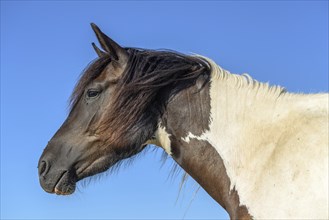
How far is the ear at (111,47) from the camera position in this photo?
20.5ft

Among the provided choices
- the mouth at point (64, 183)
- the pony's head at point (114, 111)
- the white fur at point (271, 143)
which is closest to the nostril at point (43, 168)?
the pony's head at point (114, 111)

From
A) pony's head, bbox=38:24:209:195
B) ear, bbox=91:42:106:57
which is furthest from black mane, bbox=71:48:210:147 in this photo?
ear, bbox=91:42:106:57

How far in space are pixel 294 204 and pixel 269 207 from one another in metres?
0.27

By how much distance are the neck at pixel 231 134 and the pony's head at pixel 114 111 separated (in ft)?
0.63

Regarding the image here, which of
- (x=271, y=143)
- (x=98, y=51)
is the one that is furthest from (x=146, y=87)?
(x=271, y=143)

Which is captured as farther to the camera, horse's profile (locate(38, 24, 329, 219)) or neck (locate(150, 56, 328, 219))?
neck (locate(150, 56, 328, 219))

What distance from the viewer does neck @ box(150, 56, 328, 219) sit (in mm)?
5297

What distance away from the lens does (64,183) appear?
631cm

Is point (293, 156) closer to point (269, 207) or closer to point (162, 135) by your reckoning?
point (269, 207)

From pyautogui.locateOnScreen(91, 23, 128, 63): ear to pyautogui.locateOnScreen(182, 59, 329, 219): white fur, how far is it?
3.39ft

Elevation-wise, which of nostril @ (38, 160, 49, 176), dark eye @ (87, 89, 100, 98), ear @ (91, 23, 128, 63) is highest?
ear @ (91, 23, 128, 63)

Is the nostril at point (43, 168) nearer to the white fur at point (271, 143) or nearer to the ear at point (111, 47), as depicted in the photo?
the ear at point (111, 47)

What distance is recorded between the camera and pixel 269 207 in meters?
4.97

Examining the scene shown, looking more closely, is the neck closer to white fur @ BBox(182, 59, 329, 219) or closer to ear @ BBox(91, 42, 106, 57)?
white fur @ BBox(182, 59, 329, 219)
